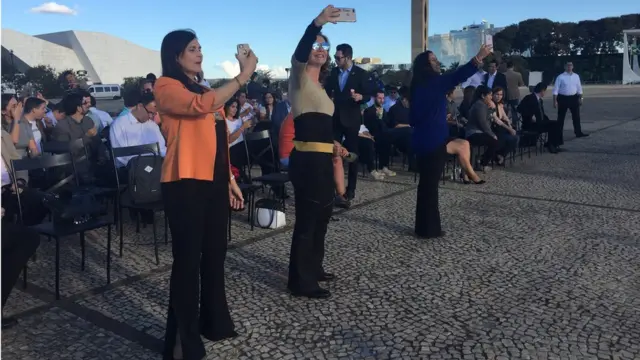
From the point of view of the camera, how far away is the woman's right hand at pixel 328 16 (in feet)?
10.8

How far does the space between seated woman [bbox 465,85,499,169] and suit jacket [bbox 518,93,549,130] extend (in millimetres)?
2594

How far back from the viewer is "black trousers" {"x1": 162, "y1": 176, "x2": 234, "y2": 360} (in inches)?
109

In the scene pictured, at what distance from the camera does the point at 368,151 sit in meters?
8.44

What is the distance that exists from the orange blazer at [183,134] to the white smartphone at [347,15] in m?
1.03

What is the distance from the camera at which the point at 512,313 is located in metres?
3.55

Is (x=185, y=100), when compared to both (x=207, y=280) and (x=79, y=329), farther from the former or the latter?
(x=79, y=329)

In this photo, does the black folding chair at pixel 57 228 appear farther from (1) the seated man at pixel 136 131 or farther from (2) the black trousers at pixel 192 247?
(2) the black trousers at pixel 192 247

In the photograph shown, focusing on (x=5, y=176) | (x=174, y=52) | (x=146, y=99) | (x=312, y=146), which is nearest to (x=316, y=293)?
(x=312, y=146)

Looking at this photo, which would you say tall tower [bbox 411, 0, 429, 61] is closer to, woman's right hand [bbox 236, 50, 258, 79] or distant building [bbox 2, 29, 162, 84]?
woman's right hand [bbox 236, 50, 258, 79]

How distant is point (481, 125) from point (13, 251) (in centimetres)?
683

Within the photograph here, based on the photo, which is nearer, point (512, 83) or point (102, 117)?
point (102, 117)

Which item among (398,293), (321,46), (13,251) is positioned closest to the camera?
(13,251)

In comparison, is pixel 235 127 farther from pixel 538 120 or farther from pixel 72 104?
pixel 538 120

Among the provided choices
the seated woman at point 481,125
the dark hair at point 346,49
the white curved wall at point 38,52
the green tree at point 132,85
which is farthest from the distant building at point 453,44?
the dark hair at point 346,49
